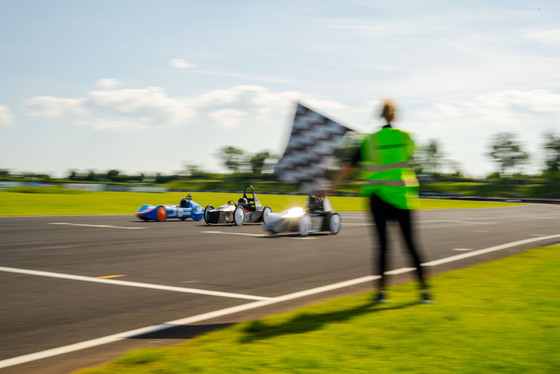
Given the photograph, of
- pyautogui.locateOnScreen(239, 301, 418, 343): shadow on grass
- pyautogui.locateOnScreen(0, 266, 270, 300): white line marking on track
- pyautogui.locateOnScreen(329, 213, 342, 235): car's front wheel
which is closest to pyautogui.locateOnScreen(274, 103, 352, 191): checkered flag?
pyautogui.locateOnScreen(0, 266, 270, 300): white line marking on track

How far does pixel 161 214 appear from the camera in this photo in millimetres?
20422

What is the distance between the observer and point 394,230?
17.6 metres

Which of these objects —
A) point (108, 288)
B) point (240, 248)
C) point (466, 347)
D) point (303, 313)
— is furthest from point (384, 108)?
point (240, 248)

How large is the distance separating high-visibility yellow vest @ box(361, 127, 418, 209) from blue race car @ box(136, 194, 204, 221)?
49.9ft

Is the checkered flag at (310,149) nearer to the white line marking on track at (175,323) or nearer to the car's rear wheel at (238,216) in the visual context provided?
the white line marking on track at (175,323)

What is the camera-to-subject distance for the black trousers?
5.78 m

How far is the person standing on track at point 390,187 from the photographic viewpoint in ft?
19.0

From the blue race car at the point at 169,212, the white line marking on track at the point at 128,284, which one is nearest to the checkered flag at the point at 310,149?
the white line marking on track at the point at 128,284

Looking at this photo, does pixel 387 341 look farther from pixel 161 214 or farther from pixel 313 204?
pixel 161 214

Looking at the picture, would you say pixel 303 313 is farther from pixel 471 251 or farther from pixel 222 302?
pixel 471 251

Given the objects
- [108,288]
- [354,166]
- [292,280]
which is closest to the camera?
[354,166]

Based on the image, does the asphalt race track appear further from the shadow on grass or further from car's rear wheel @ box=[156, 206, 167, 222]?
car's rear wheel @ box=[156, 206, 167, 222]

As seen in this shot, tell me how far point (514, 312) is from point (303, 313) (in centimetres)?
197

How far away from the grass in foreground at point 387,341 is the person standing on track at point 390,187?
439 mm
